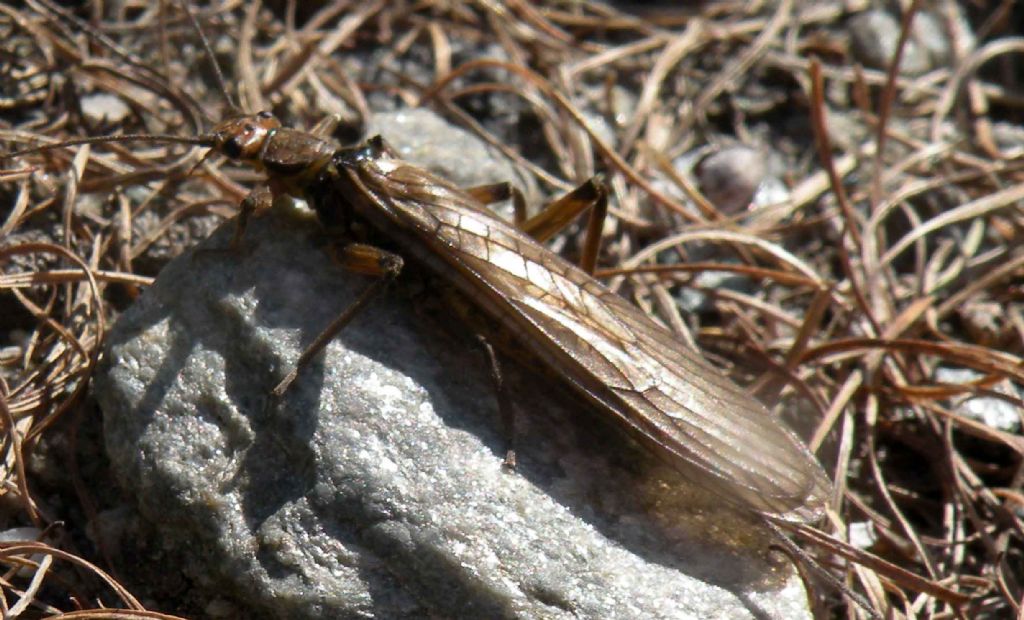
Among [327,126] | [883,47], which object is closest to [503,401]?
[327,126]

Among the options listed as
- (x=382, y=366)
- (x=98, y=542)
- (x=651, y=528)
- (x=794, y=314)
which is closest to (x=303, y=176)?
(x=382, y=366)

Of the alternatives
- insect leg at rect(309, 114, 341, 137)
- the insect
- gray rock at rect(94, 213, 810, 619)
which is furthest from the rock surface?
insect leg at rect(309, 114, 341, 137)

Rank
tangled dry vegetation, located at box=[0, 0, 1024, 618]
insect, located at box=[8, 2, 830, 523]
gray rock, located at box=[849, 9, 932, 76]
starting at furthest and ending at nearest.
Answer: gray rock, located at box=[849, 9, 932, 76], tangled dry vegetation, located at box=[0, 0, 1024, 618], insect, located at box=[8, 2, 830, 523]

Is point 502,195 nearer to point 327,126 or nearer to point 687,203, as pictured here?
point 327,126

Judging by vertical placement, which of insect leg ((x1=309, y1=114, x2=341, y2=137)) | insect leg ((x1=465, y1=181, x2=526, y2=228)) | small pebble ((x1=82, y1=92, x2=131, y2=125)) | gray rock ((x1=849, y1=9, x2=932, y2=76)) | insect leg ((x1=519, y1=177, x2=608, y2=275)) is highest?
gray rock ((x1=849, y1=9, x2=932, y2=76))

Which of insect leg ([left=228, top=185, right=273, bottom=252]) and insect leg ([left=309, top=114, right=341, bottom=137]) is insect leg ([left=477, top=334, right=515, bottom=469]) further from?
insect leg ([left=309, top=114, right=341, bottom=137])

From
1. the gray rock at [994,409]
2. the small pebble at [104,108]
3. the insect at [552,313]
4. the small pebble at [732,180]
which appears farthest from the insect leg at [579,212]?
the small pebble at [104,108]
